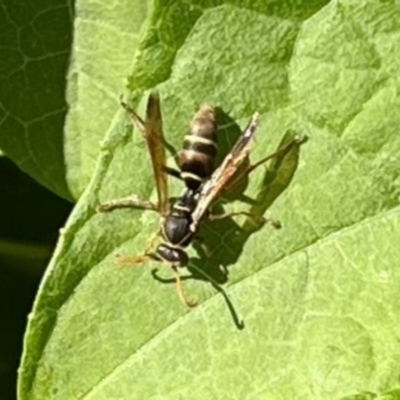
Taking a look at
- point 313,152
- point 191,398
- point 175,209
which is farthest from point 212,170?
point 191,398

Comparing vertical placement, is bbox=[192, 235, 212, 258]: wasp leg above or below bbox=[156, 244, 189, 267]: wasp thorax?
above

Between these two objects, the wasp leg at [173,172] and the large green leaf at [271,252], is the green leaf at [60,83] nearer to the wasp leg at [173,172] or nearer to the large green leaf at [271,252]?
the wasp leg at [173,172]

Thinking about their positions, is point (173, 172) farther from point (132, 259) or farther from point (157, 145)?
point (132, 259)

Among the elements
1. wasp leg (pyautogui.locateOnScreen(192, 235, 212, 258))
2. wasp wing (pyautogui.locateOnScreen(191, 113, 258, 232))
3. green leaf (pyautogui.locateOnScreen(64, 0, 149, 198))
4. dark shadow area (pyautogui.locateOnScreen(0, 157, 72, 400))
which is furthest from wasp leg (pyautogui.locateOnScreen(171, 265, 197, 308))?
dark shadow area (pyautogui.locateOnScreen(0, 157, 72, 400))

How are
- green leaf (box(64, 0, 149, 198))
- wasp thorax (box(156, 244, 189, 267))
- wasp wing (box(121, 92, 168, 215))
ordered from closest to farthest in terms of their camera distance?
wasp wing (box(121, 92, 168, 215)), wasp thorax (box(156, 244, 189, 267)), green leaf (box(64, 0, 149, 198))

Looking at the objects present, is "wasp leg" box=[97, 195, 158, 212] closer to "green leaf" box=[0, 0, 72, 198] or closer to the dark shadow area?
"green leaf" box=[0, 0, 72, 198]
